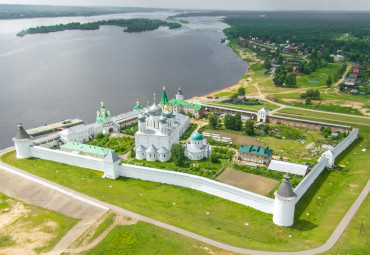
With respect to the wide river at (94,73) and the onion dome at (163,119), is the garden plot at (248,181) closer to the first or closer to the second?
the onion dome at (163,119)

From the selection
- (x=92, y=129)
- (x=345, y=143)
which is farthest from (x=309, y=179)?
(x=92, y=129)

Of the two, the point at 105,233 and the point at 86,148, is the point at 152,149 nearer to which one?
the point at 86,148

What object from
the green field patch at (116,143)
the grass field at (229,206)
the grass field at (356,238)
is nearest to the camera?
the grass field at (356,238)

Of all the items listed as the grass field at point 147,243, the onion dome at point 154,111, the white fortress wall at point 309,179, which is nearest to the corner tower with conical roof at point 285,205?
the white fortress wall at point 309,179

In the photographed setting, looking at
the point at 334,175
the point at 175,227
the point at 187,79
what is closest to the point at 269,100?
the point at 187,79

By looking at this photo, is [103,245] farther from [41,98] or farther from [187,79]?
[187,79]

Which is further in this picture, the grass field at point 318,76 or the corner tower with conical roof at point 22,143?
the grass field at point 318,76
